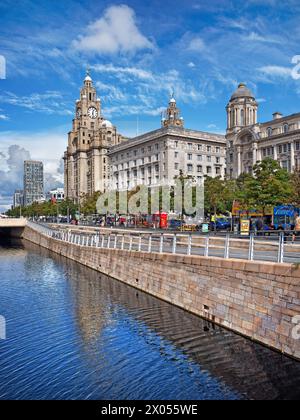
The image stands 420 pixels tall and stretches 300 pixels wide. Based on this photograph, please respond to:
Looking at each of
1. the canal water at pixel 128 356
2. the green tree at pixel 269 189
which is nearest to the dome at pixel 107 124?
the green tree at pixel 269 189

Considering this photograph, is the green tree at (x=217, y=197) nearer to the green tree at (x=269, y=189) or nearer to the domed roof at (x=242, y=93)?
the green tree at (x=269, y=189)

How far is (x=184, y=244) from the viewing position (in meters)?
29.1

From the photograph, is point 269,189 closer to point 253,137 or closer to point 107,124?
point 253,137

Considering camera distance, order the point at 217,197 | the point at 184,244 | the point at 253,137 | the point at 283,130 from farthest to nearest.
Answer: the point at 253,137, the point at 283,130, the point at 217,197, the point at 184,244

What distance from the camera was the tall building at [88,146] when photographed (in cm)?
17225

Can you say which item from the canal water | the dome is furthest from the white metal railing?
the dome

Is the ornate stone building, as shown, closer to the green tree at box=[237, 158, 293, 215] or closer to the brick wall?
the green tree at box=[237, 158, 293, 215]

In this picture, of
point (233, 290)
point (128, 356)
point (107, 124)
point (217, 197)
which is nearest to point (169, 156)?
point (217, 197)

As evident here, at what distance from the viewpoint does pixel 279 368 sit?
13.2 m

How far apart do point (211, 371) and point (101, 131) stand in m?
164

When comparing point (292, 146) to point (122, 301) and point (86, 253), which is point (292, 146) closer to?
point (86, 253)

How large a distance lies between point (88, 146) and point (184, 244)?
15783 centimetres

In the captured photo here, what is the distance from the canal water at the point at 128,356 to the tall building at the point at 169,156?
280ft

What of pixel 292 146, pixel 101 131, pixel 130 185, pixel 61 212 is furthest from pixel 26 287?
pixel 101 131
